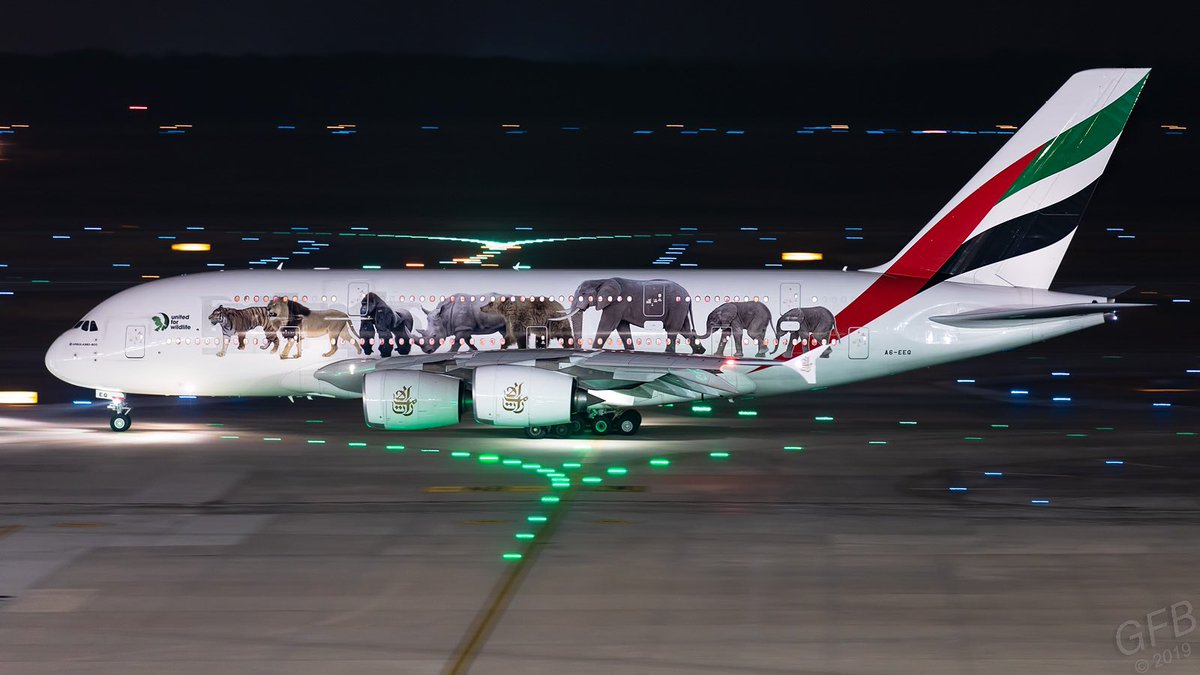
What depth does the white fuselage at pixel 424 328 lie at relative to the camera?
31922 millimetres

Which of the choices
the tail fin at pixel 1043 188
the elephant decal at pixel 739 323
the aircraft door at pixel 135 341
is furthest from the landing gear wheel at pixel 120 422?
the tail fin at pixel 1043 188

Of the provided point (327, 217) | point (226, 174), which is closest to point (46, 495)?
point (327, 217)

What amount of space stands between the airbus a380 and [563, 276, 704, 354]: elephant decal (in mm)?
32

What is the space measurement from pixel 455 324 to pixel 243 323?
15.7 feet

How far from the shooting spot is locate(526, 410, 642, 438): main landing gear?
31391mm

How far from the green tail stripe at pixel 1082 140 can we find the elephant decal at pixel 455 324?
12.2 meters

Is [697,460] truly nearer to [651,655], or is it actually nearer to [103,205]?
[651,655]

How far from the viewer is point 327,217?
76.8 meters

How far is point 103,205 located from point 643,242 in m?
32.2

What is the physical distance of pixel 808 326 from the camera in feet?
105

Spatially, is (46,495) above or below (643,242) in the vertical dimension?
below

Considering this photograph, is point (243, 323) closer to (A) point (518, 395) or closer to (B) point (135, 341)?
(B) point (135, 341)

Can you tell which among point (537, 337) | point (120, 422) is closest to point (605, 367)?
point (537, 337)

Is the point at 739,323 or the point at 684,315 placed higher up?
the point at 684,315
